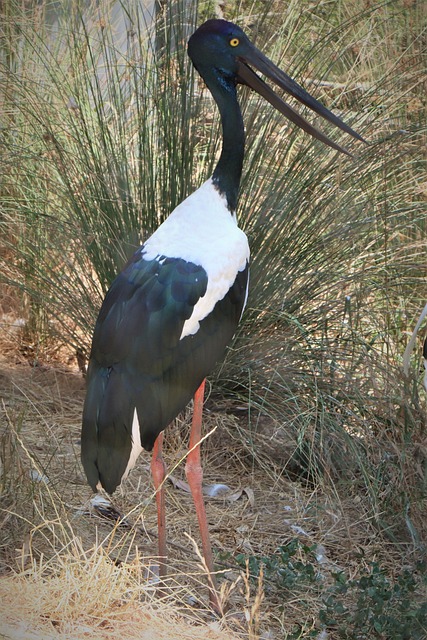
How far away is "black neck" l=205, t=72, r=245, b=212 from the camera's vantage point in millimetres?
2797

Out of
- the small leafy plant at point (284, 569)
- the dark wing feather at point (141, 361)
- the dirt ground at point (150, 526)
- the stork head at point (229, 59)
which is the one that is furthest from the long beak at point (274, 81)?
the small leafy plant at point (284, 569)

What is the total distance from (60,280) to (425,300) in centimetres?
138

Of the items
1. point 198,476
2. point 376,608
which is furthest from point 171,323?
point 376,608

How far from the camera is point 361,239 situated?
3873 mm

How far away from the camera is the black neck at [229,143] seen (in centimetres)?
280

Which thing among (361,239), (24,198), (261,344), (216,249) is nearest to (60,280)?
(24,198)

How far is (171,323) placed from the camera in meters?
2.58

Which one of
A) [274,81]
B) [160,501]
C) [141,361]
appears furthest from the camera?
[274,81]

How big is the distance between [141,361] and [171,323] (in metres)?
0.12

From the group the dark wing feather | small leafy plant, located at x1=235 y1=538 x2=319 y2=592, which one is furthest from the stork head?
small leafy plant, located at x1=235 y1=538 x2=319 y2=592

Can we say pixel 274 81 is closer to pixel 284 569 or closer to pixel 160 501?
pixel 160 501

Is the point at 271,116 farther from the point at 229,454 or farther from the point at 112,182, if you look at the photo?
the point at 229,454

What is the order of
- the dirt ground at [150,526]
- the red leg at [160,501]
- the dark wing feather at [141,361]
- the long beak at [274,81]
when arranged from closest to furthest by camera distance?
the dirt ground at [150,526], the dark wing feather at [141,361], the red leg at [160,501], the long beak at [274,81]

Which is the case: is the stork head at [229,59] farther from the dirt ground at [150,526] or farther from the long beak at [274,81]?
the dirt ground at [150,526]
